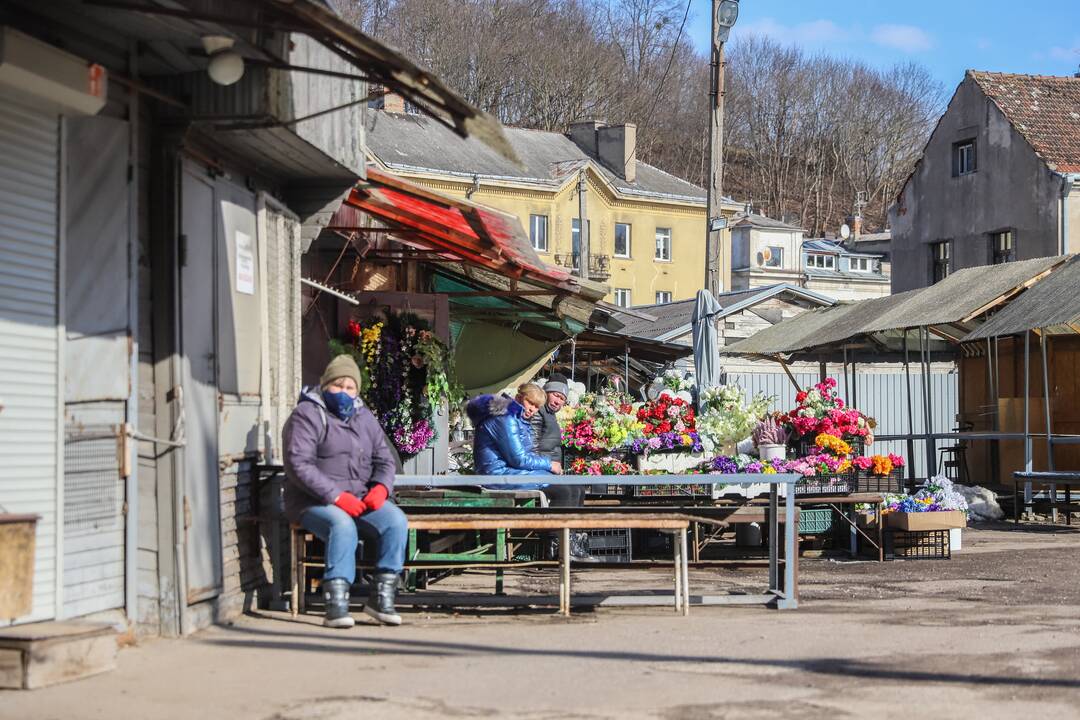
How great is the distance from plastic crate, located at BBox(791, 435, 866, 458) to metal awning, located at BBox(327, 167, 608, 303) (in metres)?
2.75

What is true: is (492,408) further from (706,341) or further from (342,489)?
(706,341)

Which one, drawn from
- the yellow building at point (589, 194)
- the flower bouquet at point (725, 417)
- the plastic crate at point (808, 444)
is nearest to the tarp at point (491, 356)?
the flower bouquet at point (725, 417)

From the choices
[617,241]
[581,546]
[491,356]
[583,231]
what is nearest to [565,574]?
[581,546]

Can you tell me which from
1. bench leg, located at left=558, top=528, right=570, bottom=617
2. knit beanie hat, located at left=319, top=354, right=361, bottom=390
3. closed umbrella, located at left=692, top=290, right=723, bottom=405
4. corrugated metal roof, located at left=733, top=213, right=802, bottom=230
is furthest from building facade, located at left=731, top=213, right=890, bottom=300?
knit beanie hat, located at left=319, top=354, right=361, bottom=390

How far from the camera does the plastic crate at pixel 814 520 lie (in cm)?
1452

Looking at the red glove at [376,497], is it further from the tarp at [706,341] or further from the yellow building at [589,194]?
the yellow building at [589,194]

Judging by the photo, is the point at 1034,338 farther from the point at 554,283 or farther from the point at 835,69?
the point at 835,69

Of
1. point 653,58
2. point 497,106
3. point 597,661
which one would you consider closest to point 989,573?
point 597,661

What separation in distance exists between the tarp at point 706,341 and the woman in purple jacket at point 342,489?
9.82 m

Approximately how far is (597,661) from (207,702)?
2082 millimetres

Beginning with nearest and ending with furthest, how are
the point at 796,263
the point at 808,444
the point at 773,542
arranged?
the point at 773,542
the point at 808,444
the point at 796,263

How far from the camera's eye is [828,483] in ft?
49.1

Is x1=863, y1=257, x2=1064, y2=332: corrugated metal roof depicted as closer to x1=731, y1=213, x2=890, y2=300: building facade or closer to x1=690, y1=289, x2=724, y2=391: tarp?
x1=690, y1=289, x2=724, y2=391: tarp

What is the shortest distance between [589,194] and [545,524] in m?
50.7
